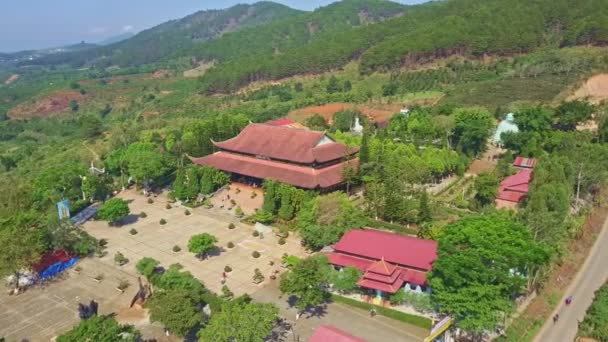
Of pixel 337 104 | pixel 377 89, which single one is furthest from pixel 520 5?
pixel 337 104

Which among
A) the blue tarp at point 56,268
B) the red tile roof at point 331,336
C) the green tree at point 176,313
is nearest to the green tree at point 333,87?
the blue tarp at point 56,268

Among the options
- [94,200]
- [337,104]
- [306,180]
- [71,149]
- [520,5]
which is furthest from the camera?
[520,5]

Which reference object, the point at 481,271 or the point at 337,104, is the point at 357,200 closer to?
the point at 481,271

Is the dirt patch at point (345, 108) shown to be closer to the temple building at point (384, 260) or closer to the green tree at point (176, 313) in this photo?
the temple building at point (384, 260)

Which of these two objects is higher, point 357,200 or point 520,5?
point 520,5

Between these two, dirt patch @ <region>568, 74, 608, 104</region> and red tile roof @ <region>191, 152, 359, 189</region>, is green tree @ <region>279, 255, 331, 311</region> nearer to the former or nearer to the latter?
red tile roof @ <region>191, 152, 359, 189</region>

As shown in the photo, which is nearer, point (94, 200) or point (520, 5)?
point (94, 200)

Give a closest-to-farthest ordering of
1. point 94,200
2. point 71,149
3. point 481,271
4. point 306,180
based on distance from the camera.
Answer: point 481,271
point 306,180
point 94,200
point 71,149
